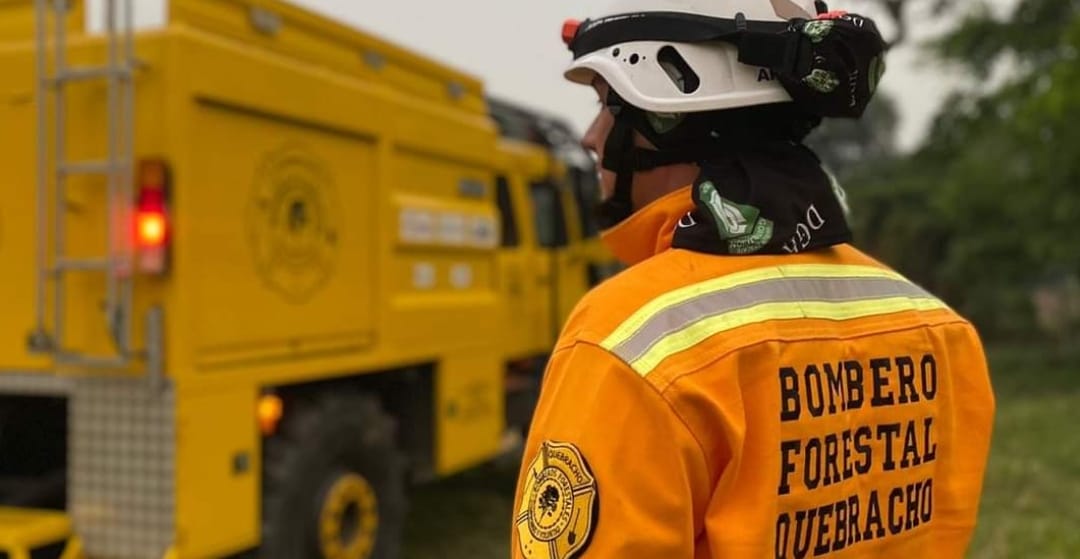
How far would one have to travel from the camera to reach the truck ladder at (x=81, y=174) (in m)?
3.89

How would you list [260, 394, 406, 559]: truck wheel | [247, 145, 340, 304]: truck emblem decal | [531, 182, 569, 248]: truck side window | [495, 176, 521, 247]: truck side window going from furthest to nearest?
→ 1. [531, 182, 569, 248]: truck side window
2. [495, 176, 521, 247]: truck side window
3. [260, 394, 406, 559]: truck wheel
4. [247, 145, 340, 304]: truck emblem decal

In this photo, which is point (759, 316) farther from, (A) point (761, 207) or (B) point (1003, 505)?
(B) point (1003, 505)

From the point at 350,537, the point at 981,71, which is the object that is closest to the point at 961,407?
the point at 350,537

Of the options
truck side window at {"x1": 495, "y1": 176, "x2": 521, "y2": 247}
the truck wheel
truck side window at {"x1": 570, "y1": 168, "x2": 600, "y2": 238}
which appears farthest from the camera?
truck side window at {"x1": 570, "y1": 168, "x2": 600, "y2": 238}

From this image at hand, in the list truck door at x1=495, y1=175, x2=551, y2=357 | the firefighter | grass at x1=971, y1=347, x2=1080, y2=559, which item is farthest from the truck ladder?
grass at x1=971, y1=347, x2=1080, y2=559

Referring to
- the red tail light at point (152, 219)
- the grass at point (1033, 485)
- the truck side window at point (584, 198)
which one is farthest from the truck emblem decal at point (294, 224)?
the grass at point (1033, 485)

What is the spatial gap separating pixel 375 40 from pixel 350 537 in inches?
95.1

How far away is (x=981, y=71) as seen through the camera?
69.0 feet

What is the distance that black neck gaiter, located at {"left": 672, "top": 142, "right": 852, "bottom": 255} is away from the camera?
155 cm

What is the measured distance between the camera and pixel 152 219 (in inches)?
156

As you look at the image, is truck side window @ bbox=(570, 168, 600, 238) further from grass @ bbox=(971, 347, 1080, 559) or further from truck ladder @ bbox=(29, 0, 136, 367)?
truck ladder @ bbox=(29, 0, 136, 367)

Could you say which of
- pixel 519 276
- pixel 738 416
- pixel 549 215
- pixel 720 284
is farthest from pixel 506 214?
pixel 738 416

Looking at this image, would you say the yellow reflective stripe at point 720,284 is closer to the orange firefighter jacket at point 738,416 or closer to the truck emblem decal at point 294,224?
the orange firefighter jacket at point 738,416

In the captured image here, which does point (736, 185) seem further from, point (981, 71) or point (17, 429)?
point (981, 71)
